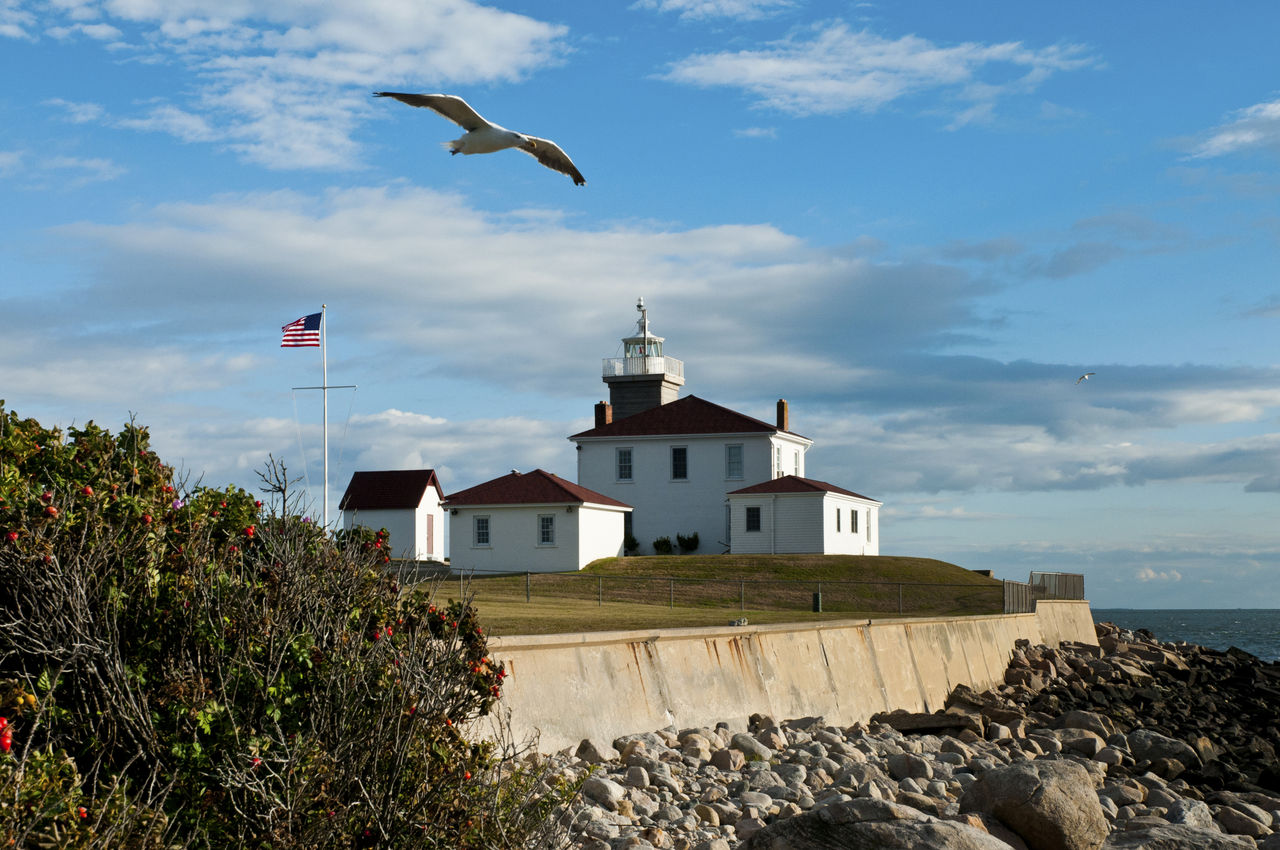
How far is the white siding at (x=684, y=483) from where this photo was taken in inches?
1983

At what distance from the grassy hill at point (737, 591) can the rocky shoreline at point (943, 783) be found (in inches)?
225

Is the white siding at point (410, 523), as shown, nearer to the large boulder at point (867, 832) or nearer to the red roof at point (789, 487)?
the red roof at point (789, 487)

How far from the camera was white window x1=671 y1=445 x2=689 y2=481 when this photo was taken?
5097cm

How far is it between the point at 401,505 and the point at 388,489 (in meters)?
1.11

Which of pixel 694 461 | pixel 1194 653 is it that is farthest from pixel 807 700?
pixel 694 461

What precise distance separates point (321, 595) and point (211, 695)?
0.95m

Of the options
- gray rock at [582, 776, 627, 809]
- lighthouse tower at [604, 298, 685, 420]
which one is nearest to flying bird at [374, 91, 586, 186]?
gray rock at [582, 776, 627, 809]

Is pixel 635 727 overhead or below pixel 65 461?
below

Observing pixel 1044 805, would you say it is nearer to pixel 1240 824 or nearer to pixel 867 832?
pixel 867 832

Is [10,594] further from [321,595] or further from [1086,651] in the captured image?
[1086,651]

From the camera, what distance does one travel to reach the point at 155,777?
6129 mm

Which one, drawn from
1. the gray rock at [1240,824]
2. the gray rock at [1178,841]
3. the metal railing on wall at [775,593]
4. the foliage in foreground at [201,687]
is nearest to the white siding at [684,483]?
the metal railing on wall at [775,593]

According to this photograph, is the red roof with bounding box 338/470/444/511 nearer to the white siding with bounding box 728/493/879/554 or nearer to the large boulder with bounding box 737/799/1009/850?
the white siding with bounding box 728/493/879/554

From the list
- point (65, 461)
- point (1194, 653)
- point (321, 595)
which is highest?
point (65, 461)
